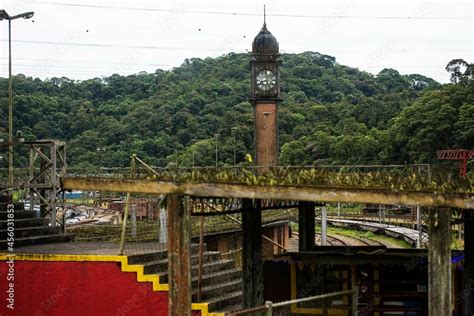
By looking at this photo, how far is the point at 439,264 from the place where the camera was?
8336 mm

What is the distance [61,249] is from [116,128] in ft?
150

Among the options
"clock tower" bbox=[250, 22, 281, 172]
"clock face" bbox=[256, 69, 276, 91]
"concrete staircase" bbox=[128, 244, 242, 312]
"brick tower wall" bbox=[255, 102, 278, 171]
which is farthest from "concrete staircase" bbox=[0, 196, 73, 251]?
"clock face" bbox=[256, 69, 276, 91]

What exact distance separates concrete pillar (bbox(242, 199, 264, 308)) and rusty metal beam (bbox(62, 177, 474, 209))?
3.31 metres

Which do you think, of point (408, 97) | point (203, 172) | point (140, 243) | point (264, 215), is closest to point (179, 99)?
point (408, 97)

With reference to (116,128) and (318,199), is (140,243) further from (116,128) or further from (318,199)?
(116,128)

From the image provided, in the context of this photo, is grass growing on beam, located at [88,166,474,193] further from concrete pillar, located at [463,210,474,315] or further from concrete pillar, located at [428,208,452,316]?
concrete pillar, located at [463,210,474,315]

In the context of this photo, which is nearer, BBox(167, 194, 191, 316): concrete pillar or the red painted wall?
BBox(167, 194, 191, 316): concrete pillar

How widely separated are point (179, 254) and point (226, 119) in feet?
177

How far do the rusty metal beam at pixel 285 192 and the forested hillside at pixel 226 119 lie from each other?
2301 cm

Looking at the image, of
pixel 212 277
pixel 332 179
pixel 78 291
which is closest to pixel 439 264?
pixel 332 179

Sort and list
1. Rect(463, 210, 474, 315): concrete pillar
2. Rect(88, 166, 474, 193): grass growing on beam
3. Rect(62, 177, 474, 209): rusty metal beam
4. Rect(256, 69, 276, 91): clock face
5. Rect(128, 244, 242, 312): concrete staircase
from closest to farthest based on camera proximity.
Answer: Rect(62, 177, 474, 209): rusty metal beam, Rect(88, 166, 474, 193): grass growing on beam, Rect(463, 210, 474, 315): concrete pillar, Rect(128, 244, 242, 312): concrete staircase, Rect(256, 69, 276, 91): clock face

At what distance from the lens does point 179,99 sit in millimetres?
68188

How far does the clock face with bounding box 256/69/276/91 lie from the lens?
45.3 metres

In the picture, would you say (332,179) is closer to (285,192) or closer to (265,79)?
(285,192)
